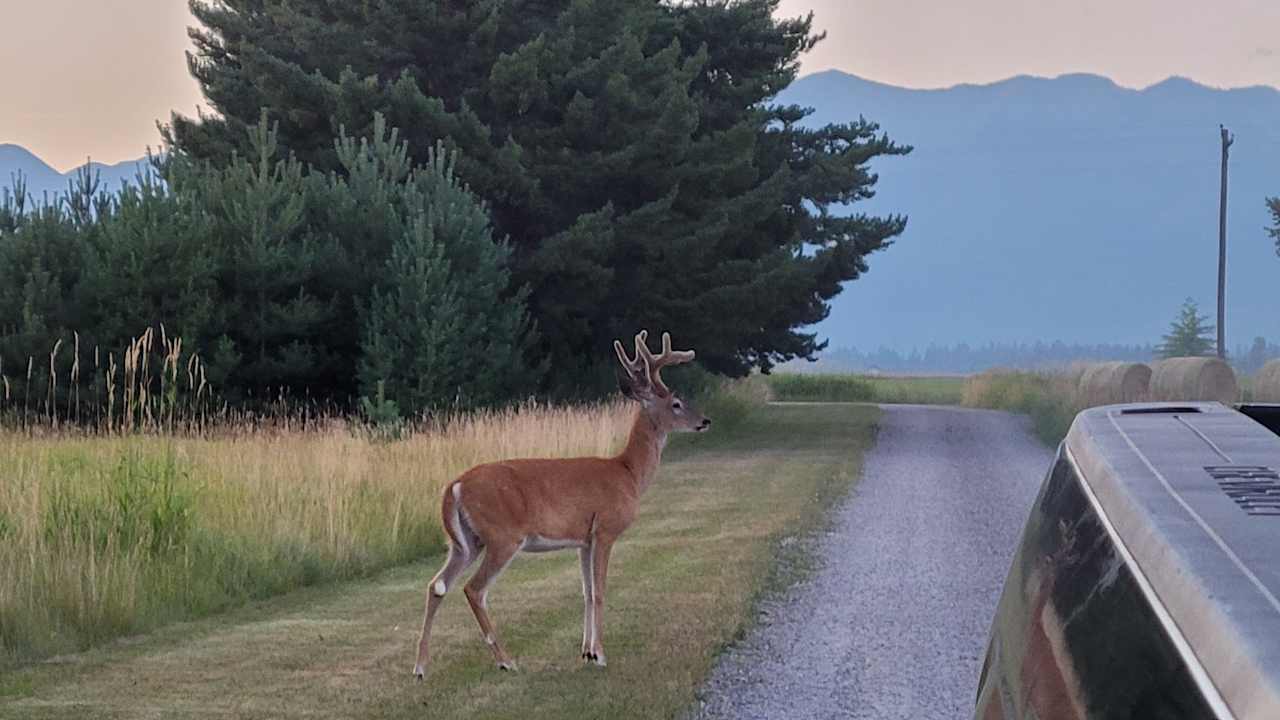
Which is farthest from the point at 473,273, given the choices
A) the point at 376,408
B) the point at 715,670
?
the point at 715,670

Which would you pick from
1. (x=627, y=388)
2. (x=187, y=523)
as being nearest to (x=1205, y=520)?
(x=627, y=388)

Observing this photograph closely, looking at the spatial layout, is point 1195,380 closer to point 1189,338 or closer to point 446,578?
point 446,578

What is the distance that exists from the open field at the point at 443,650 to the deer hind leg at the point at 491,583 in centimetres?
11

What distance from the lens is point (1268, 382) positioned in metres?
39.7

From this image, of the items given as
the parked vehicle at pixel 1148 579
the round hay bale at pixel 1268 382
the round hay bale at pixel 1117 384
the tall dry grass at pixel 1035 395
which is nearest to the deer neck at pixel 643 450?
the parked vehicle at pixel 1148 579

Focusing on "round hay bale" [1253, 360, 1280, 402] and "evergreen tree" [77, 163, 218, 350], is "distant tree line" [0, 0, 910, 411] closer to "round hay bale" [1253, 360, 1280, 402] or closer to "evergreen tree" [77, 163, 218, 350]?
"evergreen tree" [77, 163, 218, 350]

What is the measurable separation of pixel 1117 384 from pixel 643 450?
31.9 metres

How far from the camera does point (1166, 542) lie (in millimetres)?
2145

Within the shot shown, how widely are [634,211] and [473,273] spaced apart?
18.7 ft

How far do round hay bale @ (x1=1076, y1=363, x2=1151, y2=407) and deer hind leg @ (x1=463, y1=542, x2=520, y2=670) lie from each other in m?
31.5

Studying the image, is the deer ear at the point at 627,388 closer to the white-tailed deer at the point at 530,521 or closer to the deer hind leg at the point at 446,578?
the white-tailed deer at the point at 530,521

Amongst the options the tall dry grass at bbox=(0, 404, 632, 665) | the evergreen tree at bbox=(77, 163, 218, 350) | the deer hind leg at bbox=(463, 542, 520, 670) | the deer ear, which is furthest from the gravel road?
the evergreen tree at bbox=(77, 163, 218, 350)

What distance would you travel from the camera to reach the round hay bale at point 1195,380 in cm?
3825

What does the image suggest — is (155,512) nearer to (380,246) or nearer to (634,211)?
(380,246)
